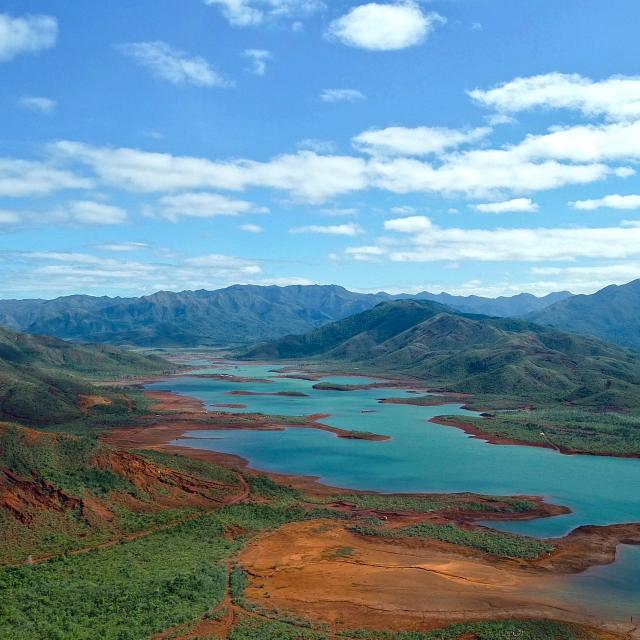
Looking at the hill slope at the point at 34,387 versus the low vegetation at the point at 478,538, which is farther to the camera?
the hill slope at the point at 34,387

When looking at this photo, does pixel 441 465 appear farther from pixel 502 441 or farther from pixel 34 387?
pixel 34 387

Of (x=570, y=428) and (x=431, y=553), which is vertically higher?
(x=570, y=428)

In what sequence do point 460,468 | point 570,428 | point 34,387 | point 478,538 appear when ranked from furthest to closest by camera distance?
point 34,387 < point 570,428 < point 460,468 < point 478,538

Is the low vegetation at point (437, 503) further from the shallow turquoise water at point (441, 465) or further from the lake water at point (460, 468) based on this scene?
the shallow turquoise water at point (441, 465)

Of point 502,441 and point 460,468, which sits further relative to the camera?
point 502,441

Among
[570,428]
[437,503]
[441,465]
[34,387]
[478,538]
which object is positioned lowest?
[441,465]

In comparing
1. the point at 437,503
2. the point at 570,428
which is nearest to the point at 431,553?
the point at 437,503

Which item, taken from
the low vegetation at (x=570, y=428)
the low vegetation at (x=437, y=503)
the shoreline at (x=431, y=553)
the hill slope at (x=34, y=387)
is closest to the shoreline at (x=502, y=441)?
the low vegetation at (x=570, y=428)

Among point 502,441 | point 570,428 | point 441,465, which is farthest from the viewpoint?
point 570,428

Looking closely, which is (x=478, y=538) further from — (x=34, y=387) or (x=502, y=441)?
(x=34, y=387)
